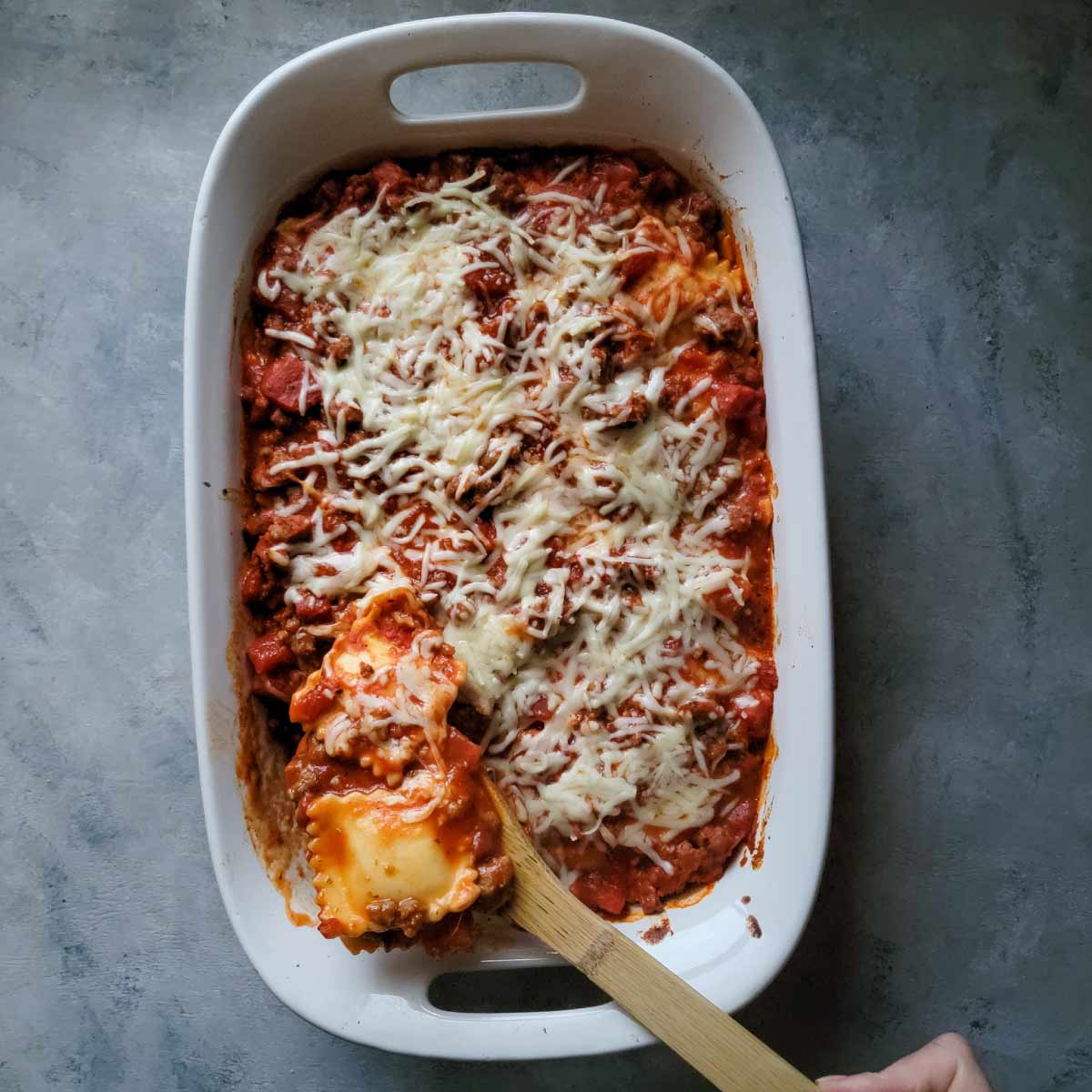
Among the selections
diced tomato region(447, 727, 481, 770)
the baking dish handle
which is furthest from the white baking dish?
diced tomato region(447, 727, 481, 770)

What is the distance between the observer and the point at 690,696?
7.32ft

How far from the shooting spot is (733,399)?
2.25m

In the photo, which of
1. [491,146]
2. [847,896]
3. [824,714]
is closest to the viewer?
[824,714]

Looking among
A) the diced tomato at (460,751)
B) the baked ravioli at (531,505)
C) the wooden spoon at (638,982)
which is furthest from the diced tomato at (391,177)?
the wooden spoon at (638,982)

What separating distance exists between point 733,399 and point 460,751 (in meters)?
1.01

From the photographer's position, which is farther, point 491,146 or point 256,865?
point 491,146

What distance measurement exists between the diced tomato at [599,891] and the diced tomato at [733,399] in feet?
3.71

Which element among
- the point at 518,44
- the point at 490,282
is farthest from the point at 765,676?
the point at 518,44

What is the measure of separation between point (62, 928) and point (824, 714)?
2.08m

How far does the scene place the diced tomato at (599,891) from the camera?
7.50 ft

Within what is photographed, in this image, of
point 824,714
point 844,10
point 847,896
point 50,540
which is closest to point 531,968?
point 847,896

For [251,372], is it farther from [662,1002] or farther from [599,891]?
[662,1002]

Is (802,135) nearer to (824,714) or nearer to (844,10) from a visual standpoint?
(844,10)

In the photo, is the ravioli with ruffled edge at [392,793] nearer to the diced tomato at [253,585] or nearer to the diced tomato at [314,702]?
the diced tomato at [314,702]
